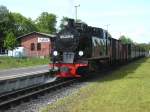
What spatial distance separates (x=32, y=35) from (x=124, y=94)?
61.0m

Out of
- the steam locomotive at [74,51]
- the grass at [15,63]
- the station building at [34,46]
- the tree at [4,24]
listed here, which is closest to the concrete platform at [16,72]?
the steam locomotive at [74,51]

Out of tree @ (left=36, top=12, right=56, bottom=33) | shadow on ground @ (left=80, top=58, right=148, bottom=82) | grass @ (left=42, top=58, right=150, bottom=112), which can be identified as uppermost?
tree @ (left=36, top=12, right=56, bottom=33)

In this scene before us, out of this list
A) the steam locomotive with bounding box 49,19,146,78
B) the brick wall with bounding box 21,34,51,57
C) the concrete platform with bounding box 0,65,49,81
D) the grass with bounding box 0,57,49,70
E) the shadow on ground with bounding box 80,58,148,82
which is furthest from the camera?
the brick wall with bounding box 21,34,51,57

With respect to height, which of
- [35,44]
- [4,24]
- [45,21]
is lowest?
[35,44]

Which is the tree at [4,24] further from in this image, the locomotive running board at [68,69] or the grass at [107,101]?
the grass at [107,101]

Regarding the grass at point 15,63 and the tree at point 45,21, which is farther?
the tree at point 45,21

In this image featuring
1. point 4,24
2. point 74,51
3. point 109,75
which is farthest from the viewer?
point 4,24

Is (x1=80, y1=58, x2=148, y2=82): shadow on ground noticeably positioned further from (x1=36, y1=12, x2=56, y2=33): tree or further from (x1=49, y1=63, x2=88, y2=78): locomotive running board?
(x1=36, y1=12, x2=56, y2=33): tree

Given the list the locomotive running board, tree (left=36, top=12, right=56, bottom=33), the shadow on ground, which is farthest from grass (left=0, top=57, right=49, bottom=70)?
tree (left=36, top=12, right=56, bottom=33)

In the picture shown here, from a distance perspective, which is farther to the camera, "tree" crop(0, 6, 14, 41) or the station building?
"tree" crop(0, 6, 14, 41)

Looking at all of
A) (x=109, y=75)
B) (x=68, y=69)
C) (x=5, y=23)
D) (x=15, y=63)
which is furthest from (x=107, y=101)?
(x=5, y=23)

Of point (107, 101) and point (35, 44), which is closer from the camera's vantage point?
point (107, 101)

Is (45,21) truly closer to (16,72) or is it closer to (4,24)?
(4,24)

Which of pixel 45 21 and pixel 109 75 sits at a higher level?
pixel 45 21
